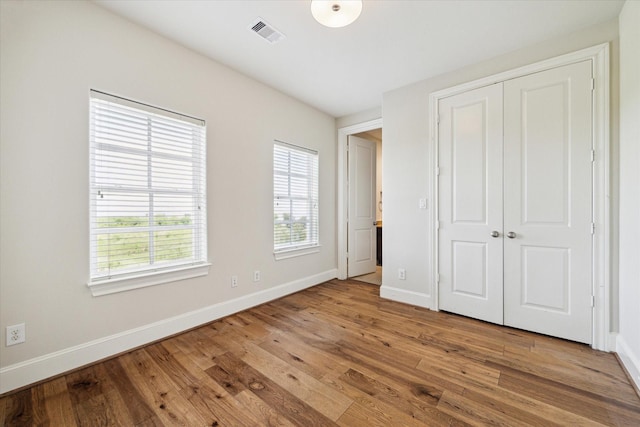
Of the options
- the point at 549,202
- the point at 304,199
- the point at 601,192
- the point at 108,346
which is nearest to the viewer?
the point at 108,346

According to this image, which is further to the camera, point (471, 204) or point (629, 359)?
point (471, 204)

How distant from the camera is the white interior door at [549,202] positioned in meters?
2.20

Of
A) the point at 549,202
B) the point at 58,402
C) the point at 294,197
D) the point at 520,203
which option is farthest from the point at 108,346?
the point at 549,202

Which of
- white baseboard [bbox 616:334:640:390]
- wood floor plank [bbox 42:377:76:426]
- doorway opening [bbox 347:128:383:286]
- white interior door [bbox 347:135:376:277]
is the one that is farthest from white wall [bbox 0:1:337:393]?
white baseboard [bbox 616:334:640:390]

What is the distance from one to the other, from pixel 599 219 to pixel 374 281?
2741 millimetres

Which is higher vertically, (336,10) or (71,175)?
(336,10)

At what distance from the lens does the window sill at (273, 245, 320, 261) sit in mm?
3409

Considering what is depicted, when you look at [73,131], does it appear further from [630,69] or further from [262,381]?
[630,69]

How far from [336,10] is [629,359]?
318 centimetres

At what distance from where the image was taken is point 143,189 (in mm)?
2229

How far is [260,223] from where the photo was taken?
319 centimetres

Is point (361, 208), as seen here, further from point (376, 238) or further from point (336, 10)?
point (336, 10)

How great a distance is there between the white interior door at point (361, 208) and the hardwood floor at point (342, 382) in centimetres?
200

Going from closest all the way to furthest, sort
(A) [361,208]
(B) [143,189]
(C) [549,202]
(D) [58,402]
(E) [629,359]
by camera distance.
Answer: (D) [58,402] → (E) [629,359] → (B) [143,189] → (C) [549,202] → (A) [361,208]
